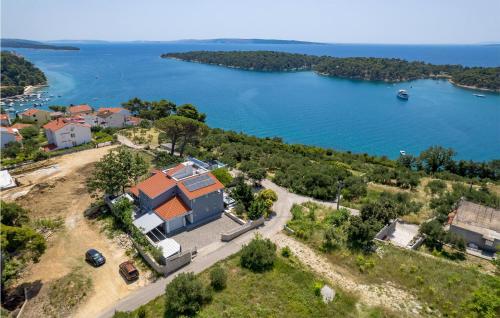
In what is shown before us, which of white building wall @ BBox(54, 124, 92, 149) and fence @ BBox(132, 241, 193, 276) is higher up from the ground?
white building wall @ BBox(54, 124, 92, 149)

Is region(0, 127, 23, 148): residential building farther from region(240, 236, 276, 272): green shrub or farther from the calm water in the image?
region(240, 236, 276, 272): green shrub

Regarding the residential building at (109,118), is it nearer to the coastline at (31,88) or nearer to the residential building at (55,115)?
the residential building at (55,115)

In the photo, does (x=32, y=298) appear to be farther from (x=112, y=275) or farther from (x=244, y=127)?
(x=244, y=127)

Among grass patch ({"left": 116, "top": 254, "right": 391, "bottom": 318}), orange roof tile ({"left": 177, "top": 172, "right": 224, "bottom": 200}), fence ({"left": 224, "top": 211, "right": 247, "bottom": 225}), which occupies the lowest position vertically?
grass patch ({"left": 116, "top": 254, "right": 391, "bottom": 318})

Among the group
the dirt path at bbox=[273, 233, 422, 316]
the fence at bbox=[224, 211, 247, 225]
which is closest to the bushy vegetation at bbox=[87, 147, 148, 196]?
the fence at bbox=[224, 211, 247, 225]

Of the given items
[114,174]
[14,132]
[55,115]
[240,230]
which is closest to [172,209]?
[240,230]
